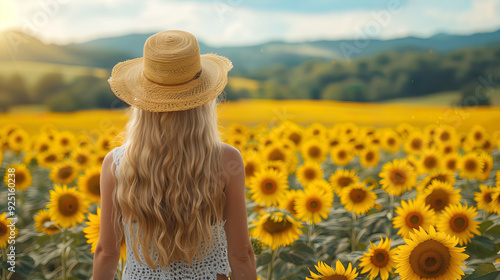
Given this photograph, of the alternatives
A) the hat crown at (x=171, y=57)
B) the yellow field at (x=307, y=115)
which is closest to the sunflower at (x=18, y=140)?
the yellow field at (x=307, y=115)

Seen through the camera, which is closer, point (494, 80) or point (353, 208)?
point (353, 208)

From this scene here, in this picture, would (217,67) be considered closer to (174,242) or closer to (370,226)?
(174,242)

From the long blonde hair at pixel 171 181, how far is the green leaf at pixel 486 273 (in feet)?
3.96

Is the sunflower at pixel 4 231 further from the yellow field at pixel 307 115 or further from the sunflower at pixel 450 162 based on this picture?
the sunflower at pixel 450 162

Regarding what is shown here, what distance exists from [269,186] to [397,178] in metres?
0.97

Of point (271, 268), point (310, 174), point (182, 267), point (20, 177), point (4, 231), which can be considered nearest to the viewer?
point (182, 267)

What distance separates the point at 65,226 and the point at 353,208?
187 cm

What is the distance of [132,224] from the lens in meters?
1.77

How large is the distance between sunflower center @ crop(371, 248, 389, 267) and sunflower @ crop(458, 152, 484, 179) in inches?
78.1

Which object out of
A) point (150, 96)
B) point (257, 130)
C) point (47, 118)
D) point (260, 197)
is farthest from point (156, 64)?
point (47, 118)

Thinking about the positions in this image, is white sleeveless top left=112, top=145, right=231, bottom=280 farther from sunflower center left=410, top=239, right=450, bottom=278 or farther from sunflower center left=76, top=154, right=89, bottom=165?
sunflower center left=76, top=154, right=89, bottom=165

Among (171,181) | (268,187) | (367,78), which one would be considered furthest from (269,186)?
(367,78)

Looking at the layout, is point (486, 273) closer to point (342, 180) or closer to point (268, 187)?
point (342, 180)

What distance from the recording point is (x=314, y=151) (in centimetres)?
435
